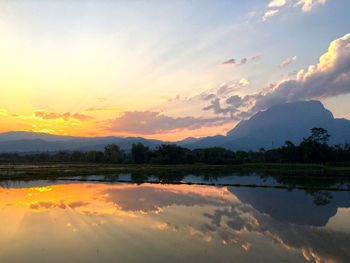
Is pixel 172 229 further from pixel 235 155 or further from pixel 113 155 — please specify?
pixel 113 155

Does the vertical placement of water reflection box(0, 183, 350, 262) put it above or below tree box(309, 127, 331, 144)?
below

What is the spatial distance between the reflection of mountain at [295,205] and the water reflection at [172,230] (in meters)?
0.07

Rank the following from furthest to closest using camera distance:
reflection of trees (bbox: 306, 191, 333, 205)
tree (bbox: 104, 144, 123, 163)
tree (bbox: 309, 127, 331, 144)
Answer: tree (bbox: 104, 144, 123, 163) < tree (bbox: 309, 127, 331, 144) < reflection of trees (bbox: 306, 191, 333, 205)

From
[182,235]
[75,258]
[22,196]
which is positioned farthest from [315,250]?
[22,196]

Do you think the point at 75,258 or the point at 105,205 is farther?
the point at 105,205

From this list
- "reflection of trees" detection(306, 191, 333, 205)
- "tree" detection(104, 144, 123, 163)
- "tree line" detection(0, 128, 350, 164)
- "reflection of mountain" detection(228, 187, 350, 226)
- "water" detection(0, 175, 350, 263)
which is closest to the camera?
"water" detection(0, 175, 350, 263)

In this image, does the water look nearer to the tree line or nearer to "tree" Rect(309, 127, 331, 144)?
the tree line

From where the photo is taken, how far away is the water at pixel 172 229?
8461mm

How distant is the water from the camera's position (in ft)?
27.8

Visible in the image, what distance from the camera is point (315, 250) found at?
352 inches

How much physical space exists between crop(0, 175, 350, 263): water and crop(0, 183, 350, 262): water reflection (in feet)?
0.12

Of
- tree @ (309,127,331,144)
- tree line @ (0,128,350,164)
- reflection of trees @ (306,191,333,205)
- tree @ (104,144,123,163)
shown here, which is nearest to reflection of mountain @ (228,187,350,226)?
reflection of trees @ (306,191,333,205)

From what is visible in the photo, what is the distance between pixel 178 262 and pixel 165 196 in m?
12.3

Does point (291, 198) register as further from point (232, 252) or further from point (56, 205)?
point (56, 205)
